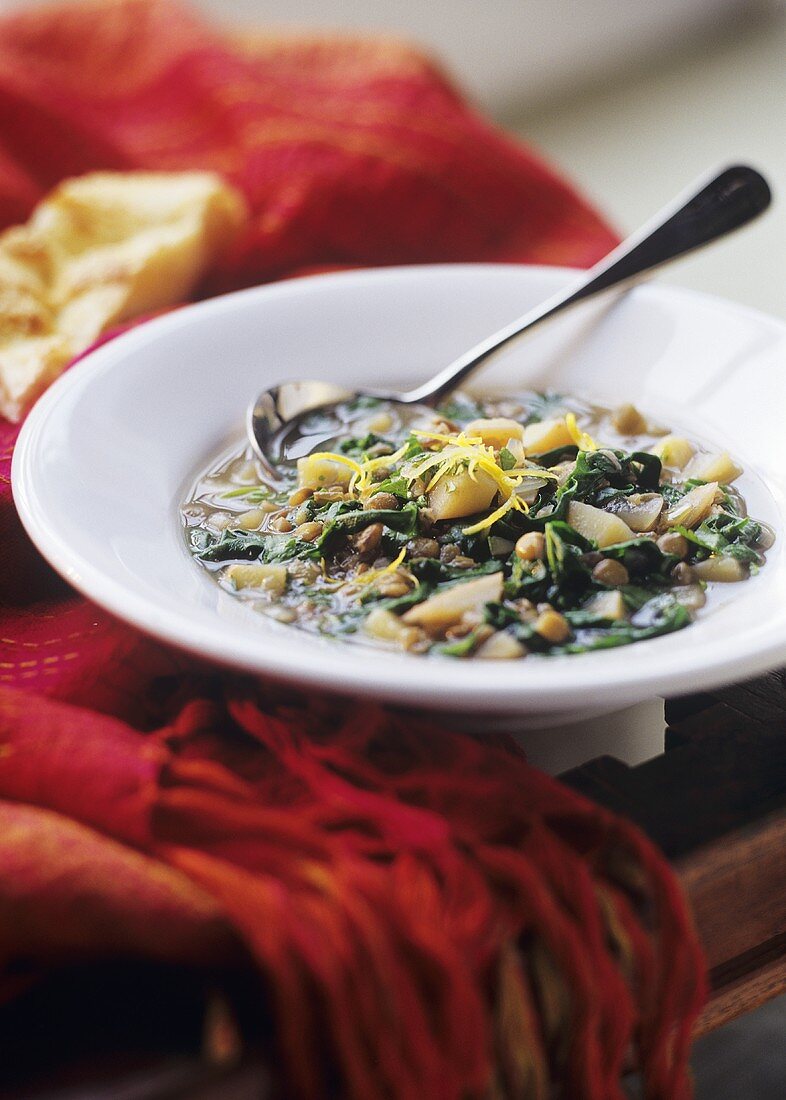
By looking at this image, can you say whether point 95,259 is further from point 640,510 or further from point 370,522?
point 640,510

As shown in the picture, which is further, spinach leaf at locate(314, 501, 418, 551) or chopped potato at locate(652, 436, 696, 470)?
chopped potato at locate(652, 436, 696, 470)

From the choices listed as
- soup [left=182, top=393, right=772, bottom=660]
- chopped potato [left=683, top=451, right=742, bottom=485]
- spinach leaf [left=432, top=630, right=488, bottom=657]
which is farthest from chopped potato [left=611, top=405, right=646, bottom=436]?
spinach leaf [left=432, top=630, right=488, bottom=657]

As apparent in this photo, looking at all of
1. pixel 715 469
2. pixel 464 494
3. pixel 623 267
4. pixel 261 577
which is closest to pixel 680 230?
pixel 623 267

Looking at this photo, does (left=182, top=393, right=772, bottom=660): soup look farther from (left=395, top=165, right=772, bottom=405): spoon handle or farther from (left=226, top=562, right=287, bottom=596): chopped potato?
(left=395, top=165, right=772, bottom=405): spoon handle

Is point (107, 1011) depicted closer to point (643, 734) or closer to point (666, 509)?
point (643, 734)

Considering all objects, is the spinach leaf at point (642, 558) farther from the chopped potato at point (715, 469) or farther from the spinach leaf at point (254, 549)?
the spinach leaf at point (254, 549)

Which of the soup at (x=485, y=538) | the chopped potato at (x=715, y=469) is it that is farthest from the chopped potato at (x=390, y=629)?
the chopped potato at (x=715, y=469)
